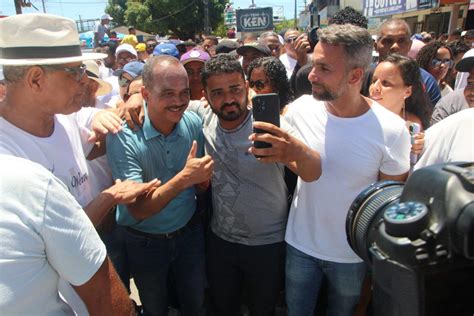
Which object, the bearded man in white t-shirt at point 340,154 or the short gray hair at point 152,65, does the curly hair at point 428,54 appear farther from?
the short gray hair at point 152,65

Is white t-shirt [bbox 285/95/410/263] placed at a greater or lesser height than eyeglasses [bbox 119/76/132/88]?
lesser

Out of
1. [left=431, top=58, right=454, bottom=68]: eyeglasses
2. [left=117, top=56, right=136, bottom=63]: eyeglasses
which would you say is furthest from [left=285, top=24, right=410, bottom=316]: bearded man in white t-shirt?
[left=117, top=56, right=136, bottom=63]: eyeglasses

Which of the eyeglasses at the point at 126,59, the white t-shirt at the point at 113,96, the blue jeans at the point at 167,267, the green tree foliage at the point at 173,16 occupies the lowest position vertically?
the blue jeans at the point at 167,267

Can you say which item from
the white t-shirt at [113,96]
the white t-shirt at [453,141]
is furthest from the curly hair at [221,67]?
the white t-shirt at [113,96]

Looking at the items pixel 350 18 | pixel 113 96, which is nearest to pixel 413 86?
pixel 350 18

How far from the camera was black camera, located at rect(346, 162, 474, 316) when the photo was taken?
77cm

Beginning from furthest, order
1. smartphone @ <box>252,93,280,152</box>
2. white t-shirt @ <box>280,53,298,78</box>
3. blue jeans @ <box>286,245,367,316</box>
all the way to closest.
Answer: white t-shirt @ <box>280,53,298,78</box>, blue jeans @ <box>286,245,367,316</box>, smartphone @ <box>252,93,280,152</box>

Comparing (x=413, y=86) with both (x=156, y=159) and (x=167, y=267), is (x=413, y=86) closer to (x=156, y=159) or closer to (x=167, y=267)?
(x=156, y=159)

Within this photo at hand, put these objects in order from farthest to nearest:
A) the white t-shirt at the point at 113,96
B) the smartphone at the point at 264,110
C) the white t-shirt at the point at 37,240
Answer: the white t-shirt at the point at 113,96
the smartphone at the point at 264,110
the white t-shirt at the point at 37,240

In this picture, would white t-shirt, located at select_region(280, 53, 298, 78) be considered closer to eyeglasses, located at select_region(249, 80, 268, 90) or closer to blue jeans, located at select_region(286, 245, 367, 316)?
eyeglasses, located at select_region(249, 80, 268, 90)

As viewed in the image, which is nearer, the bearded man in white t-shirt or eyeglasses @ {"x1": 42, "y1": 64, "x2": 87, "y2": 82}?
eyeglasses @ {"x1": 42, "y1": 64, "x2": 87, "y2": 82}

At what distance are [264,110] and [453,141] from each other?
0.95 m

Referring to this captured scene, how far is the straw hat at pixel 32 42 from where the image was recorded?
148cm

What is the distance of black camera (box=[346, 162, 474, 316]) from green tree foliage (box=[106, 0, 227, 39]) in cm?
3740
